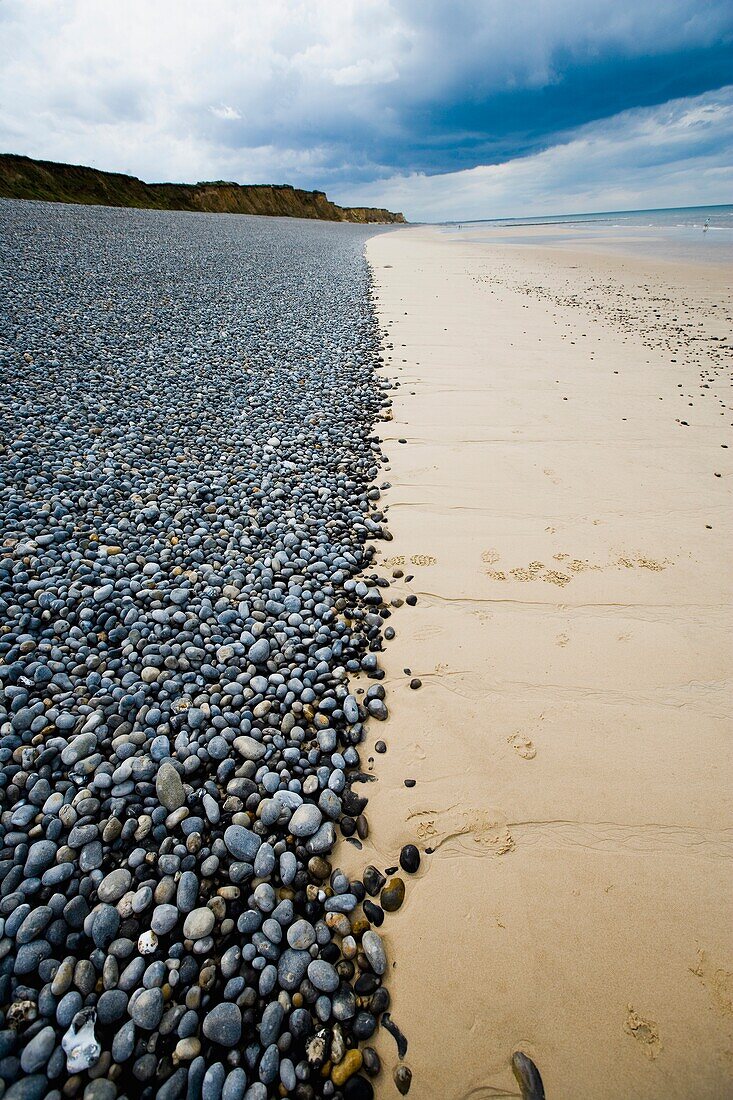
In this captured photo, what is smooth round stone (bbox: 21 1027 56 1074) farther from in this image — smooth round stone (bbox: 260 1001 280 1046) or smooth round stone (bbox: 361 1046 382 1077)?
smooth round stone (bbox: 361 1046 382 1077)

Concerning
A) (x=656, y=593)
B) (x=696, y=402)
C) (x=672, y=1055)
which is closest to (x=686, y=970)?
(x=672, y=1055)

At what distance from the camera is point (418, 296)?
42.7 ft

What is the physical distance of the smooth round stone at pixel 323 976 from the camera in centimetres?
162

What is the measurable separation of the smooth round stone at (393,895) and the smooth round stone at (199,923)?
0.65 m

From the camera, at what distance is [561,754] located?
235cm

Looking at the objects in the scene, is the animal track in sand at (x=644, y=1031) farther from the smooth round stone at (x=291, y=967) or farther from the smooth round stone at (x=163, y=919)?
the smooth round stone at (x=163, y=919)

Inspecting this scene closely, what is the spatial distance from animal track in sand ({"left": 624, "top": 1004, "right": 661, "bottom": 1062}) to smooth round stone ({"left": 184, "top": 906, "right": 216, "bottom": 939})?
146 cm

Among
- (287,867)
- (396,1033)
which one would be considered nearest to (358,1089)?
(396,1033)

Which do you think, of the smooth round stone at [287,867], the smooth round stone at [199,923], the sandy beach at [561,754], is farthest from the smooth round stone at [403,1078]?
the smooth round stone at [199,923]

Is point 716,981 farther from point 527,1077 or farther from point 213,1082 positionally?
point 213,1082

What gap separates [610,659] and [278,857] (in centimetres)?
211

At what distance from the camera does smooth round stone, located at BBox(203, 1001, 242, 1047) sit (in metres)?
1.48

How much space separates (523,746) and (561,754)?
0.18 meters

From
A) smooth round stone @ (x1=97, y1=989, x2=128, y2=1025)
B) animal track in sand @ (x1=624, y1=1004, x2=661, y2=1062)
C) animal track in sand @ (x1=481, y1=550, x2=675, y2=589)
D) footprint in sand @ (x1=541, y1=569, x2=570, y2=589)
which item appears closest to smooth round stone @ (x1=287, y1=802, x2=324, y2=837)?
smooth round stone @ (x1=97, y1=989, x2=128, y2=1025)
